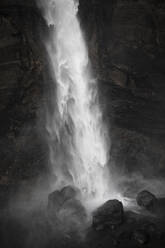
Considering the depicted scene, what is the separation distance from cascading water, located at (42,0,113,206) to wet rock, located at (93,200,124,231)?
9.81 meters

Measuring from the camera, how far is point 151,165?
134 ft

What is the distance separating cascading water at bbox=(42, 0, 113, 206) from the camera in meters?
39.8

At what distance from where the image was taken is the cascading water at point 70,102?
39.8 metres

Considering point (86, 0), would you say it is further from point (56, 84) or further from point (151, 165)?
point (151, 165)

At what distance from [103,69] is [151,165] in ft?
47.5

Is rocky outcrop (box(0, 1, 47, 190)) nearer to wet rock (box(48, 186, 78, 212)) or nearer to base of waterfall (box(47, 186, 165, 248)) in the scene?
wet rock (box(48, 186, 78, 212))

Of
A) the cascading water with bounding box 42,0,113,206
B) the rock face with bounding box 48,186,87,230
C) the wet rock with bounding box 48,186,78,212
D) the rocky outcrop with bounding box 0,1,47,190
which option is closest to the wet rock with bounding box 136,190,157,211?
the rock face with bounding box 48,186,87,230

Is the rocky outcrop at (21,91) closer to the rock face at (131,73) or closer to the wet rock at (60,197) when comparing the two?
the wet rock at (60,197)

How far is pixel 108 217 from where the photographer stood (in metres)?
29.1

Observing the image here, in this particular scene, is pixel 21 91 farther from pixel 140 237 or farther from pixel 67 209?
pixel 140 237

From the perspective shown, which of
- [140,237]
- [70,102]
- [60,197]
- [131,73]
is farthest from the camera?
[70,102]

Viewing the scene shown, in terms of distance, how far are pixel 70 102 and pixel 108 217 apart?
54.8 feet

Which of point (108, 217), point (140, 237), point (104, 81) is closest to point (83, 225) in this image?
point (108, 217)

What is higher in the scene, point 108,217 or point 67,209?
point 108,217
